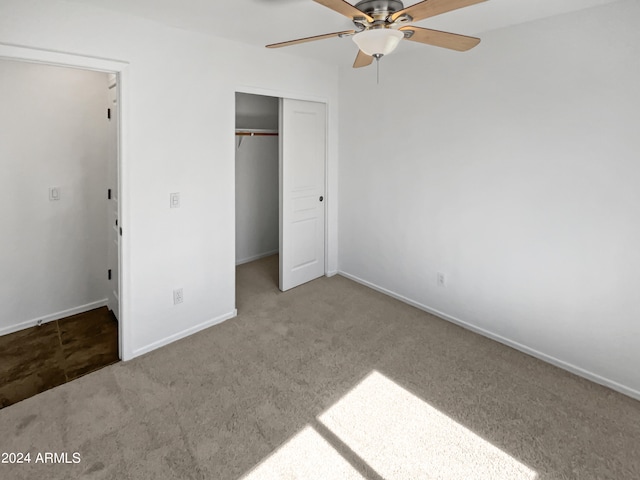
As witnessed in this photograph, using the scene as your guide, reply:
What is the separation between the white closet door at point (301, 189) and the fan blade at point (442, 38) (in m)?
2.00

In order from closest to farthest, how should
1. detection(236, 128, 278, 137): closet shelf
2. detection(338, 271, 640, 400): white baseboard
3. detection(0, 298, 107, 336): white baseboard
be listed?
detection(338, 271, 640, 400): white baseboard → detection(0, 298, 107, 336): white baseboard → detection(236, 128, 278, 137): closet shelf

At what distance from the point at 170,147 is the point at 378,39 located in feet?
5.94

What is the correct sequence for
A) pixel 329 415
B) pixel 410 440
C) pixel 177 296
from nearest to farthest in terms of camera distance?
1. pixel 410 440
2. pixel 329 415
3. pixel 177 296

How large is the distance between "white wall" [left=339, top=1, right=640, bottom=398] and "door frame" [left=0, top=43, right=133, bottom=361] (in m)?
2.27

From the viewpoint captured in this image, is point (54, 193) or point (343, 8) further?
point (54, 193)

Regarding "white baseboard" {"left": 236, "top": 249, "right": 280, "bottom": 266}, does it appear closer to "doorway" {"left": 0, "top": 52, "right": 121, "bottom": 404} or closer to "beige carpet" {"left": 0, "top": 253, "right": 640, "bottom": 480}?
"doorway" {"left": 0, "top": 52, "right": 121, "bottom": 404}

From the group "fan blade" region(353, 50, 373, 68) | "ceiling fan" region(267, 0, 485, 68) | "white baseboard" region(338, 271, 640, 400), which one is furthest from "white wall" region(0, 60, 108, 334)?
"white baseboard" region(338, 271, 640, 400)

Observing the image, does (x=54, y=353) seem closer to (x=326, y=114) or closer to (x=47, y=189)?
(x=47, y=189)

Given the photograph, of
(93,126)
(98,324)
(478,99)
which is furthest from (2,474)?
(478,99)

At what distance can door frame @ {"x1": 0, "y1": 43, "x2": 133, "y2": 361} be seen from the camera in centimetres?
204

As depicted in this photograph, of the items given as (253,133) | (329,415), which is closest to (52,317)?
(329,415)

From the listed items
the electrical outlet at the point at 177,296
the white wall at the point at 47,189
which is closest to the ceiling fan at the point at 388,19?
the electrical outlet at the point at 177,296

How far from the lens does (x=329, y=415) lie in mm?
2078

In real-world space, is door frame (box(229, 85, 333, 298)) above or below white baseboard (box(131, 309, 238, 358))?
above
